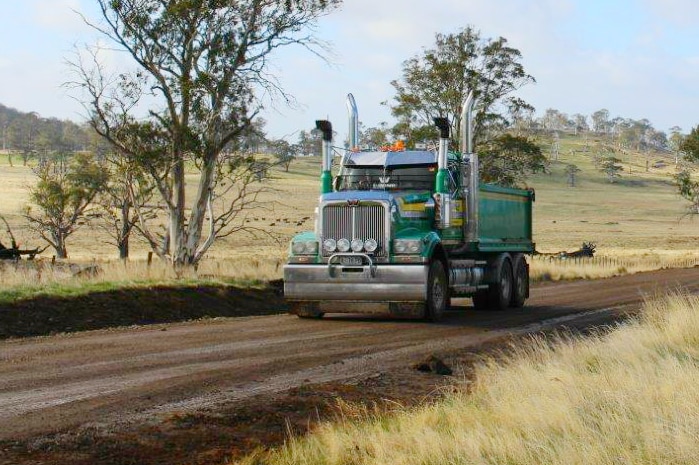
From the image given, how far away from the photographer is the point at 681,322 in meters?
14.1

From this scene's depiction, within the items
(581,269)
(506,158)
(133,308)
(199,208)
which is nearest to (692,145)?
(506,158)

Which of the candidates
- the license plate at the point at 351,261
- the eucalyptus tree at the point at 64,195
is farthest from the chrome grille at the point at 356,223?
the eucalyptus tree at the point at 64,195

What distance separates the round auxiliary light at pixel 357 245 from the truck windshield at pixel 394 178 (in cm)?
175

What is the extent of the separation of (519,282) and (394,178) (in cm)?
517

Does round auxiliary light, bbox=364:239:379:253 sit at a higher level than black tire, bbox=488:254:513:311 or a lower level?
higher

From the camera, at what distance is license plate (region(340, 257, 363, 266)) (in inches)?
678

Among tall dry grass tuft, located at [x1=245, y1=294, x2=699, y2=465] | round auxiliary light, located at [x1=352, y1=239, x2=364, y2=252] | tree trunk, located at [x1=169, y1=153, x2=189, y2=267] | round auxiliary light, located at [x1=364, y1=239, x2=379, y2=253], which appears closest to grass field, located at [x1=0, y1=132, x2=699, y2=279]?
tree trunk, located at [x1=169, y1=153, x2=189, y2=267]

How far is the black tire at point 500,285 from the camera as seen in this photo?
2127cm

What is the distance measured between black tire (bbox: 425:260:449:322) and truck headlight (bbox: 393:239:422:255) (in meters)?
0.51

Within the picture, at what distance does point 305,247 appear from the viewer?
17750 mm

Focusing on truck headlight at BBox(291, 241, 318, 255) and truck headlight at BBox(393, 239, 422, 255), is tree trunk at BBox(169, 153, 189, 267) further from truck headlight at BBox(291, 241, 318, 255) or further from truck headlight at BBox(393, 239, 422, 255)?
truck headlight at BBox(393, 239, 422, 255)

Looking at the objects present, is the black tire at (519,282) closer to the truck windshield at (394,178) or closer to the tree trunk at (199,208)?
the truck windshield at (394,178)

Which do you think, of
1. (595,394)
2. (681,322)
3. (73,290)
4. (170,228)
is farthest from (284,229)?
(595,394)

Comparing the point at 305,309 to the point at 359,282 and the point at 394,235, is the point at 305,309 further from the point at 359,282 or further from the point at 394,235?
the point at 394,235
